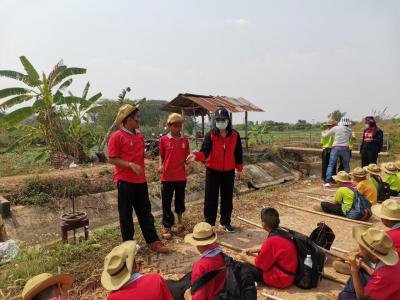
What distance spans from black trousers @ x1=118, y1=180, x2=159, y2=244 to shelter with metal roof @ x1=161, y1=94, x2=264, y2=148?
9.28m

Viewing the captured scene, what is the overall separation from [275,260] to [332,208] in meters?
3.55

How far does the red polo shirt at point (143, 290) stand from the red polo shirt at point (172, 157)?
288 cm

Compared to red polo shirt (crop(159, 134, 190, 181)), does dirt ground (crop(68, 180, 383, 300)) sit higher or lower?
lower

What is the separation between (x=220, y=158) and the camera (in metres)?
5.44

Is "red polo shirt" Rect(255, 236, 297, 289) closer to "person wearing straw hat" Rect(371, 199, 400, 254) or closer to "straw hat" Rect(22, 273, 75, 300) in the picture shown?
"person wearing straw hat" Rect(371, 199, 400, 254)

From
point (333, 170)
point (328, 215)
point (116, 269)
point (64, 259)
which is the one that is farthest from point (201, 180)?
point (116, 269)

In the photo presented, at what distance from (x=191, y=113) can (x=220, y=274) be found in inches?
540

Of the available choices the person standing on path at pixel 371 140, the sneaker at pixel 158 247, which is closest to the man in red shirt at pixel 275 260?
the sneaker at pixel 158 247

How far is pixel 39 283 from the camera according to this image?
224 centimetres

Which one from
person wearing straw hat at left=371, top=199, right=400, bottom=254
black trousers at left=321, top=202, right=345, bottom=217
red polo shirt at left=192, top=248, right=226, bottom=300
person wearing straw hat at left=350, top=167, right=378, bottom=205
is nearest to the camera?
red polo shirt at left=192, top=248, right=226, bottom=300

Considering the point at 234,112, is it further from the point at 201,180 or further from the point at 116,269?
the point at 116,269

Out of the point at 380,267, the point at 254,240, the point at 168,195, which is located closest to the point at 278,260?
the point at 380,267

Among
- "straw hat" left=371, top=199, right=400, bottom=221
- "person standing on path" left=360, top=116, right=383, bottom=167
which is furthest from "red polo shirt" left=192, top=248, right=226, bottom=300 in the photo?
"person standing on path" left=360, top=116, right=383, bottom=167

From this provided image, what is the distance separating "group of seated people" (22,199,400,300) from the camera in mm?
2398
